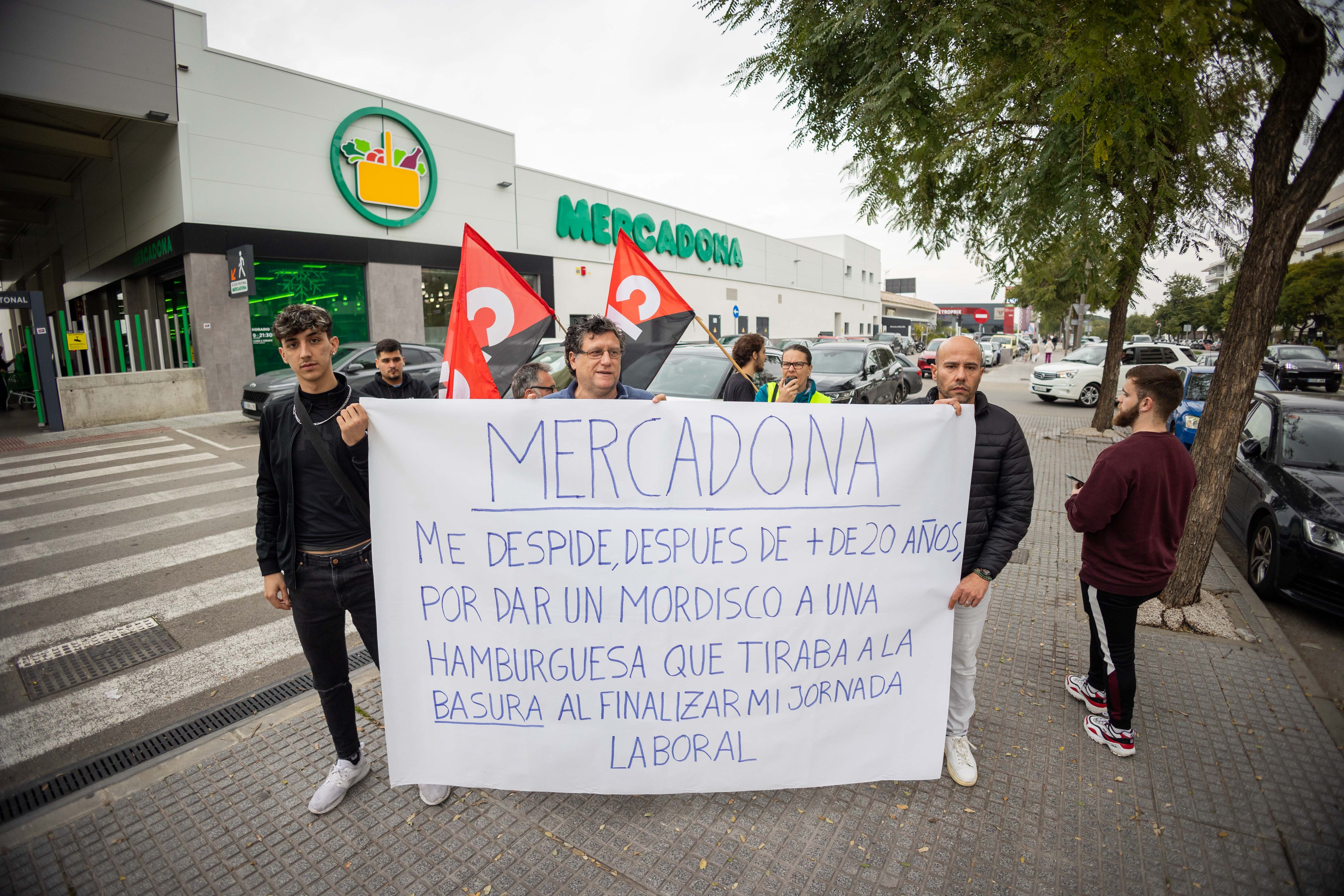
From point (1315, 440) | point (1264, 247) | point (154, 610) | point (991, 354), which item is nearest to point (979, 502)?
point (1264, 247)

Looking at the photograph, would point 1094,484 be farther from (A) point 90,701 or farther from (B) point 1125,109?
(A) point 90,701

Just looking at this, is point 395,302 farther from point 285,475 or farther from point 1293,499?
point 1293,499

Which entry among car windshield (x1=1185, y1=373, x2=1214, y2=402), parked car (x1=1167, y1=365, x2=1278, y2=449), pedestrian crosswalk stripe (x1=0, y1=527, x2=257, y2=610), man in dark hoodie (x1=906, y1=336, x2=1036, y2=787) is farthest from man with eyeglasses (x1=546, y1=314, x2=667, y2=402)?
car windshield (x1=1185, y1=373, x2=1214, y2=402)

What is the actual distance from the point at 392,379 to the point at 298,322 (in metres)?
3.01

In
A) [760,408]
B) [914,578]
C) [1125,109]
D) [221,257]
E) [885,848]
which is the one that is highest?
[221,257]

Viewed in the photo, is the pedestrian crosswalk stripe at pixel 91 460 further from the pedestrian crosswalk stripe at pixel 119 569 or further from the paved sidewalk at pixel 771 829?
the paved sidewalk at pixel 771 829

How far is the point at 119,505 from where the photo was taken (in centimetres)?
754

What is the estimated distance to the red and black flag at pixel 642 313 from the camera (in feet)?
12.7

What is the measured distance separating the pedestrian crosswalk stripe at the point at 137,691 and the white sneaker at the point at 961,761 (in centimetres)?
379

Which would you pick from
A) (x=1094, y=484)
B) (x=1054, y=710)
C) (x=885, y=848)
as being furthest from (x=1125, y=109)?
(x=885, y=848)

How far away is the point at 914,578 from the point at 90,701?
14.6 feet

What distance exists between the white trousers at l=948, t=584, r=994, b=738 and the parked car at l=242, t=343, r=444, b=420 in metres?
10.6

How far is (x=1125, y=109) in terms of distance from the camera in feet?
12.6

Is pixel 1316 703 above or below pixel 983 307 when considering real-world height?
below
